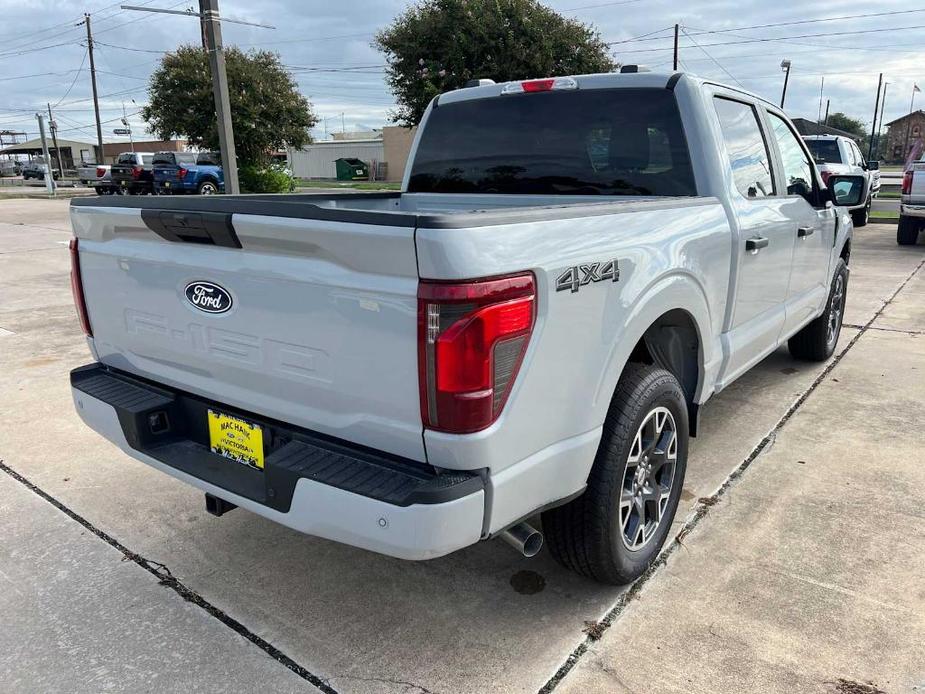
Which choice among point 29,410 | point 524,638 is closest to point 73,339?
point 29,410

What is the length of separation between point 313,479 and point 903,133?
11785cm

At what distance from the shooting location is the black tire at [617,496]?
2.53 meters

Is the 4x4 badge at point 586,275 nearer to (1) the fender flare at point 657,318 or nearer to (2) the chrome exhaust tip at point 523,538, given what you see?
(1) the fender flare at point 657,318

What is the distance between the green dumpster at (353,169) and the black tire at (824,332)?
44.3 meters

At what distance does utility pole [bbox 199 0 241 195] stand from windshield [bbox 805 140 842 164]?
11.5 meters

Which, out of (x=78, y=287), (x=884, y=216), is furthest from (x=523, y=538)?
(x=884, y=216)

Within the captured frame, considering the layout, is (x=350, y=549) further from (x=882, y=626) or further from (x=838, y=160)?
(x=838, y=160)

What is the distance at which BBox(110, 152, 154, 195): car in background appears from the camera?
26.4m

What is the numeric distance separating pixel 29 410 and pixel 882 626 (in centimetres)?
496

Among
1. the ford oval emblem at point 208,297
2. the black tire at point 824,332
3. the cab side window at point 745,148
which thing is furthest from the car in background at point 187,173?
the ford oval emblem at point 208,297

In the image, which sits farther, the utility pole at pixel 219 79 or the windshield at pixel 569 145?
the utility pole at pixel 219 79

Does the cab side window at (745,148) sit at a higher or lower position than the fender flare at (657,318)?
higher

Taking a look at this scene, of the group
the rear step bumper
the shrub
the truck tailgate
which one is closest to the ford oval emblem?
the truck tailgate

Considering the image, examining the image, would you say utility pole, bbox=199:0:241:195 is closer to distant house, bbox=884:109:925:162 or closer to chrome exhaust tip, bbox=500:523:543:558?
chrome exhaust tip, bbox=500:523:543:558
